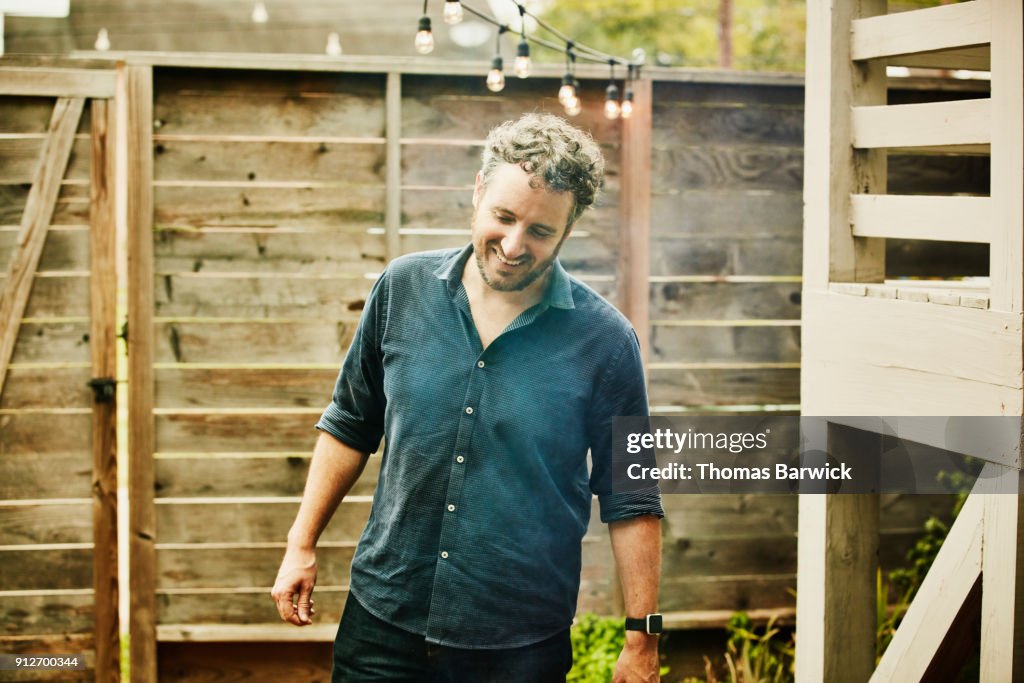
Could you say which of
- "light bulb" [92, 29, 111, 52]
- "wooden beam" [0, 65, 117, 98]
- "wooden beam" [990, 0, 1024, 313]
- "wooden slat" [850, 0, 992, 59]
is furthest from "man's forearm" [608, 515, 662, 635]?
"light bulb" [92, 29, 111, 52]

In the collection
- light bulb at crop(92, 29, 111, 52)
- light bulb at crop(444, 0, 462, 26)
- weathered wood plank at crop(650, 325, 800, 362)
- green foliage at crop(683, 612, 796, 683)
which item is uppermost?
light bulb at crop(92, 29, 111, 52)

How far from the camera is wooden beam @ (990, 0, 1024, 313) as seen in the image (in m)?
2.04

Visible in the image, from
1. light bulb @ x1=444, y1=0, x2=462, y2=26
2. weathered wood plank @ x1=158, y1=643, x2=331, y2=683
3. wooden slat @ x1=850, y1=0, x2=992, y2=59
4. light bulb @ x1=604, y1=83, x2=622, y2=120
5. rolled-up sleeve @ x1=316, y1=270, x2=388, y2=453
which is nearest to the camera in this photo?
wooden slat @ x1=850, y1=0, x2=992, y2=59

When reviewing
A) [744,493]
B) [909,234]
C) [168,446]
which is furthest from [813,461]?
[168,446]

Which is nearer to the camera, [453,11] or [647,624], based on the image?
[647,624]

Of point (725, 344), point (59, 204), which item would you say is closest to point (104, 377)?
point (59, 204)

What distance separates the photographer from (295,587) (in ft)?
7.85

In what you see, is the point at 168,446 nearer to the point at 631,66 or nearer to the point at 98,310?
the point at 98,310

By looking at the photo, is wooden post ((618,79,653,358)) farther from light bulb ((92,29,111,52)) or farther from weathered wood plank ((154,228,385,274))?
light bulb ((92,29,111,52))

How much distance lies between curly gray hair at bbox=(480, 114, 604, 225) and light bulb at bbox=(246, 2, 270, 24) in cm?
817

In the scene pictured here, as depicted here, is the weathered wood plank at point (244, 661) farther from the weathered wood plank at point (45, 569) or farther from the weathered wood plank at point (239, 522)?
the weathered wood plank at point (45, 569)

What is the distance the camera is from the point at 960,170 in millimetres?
4031

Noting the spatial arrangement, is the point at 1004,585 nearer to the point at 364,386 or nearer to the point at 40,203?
the point at 364,386

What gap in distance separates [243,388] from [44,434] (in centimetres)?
80
